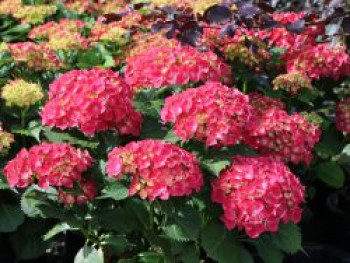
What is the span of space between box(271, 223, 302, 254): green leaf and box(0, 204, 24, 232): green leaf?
90 centimetres

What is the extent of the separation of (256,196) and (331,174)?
0.93 m

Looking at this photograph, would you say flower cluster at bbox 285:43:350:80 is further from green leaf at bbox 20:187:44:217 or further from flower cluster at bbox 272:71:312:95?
green leaf at bbox 20:187:44:217

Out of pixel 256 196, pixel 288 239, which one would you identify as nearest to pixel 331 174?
pixel 288 239

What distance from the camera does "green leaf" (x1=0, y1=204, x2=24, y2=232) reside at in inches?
94.2

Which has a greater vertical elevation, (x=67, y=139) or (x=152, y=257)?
(x=67, y=139)

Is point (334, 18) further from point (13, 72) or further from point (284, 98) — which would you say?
point (13, 72)

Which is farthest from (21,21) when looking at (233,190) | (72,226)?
(233,190)

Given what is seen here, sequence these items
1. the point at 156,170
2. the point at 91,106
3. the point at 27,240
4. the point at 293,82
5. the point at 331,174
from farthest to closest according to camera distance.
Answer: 1. the point at 331,174
2. the point at 293,82
3. the point at 27,240
4. the point at 91,106
5. the point at 156,170

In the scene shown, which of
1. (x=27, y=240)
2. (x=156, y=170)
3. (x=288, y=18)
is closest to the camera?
(x=156, y=170)

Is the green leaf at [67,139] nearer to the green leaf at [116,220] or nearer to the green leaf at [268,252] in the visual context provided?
the green leaf at [116,220]

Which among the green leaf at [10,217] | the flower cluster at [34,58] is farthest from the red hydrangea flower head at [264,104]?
the green leaf at [10,217]

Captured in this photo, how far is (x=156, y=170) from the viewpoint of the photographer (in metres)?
1.91

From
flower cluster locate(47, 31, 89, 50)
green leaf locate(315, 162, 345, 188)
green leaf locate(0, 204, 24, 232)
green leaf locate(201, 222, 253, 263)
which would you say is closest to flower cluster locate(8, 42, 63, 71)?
flower cluster locate(47, 31, 89, 50)

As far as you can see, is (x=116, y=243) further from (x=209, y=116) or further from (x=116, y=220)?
(x=209, y=116)
